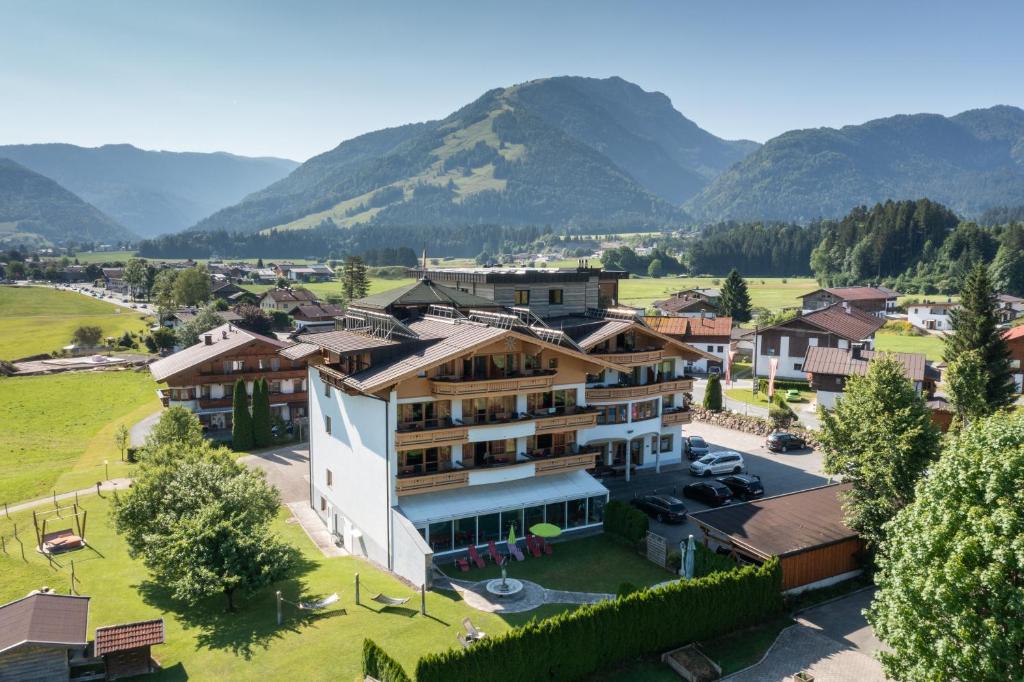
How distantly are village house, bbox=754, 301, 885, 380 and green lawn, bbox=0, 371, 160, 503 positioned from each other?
6705cm

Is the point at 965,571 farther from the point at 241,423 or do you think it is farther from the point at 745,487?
the point at 241,423

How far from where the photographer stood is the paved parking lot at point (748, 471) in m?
40.8

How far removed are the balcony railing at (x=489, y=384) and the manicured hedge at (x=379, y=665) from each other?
13557 mm

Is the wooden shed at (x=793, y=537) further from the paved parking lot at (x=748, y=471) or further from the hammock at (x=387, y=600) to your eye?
the hammock at (x=387, y=600)

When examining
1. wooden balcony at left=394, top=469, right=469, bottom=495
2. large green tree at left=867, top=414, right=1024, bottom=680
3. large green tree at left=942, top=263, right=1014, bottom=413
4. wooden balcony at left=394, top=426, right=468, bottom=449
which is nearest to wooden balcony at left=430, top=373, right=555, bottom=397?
wooden balcony at left=394, top=426, right=468, bottom=449

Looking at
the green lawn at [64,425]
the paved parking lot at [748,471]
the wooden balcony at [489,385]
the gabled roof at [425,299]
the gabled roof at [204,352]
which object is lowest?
the green lawn at [64,425]

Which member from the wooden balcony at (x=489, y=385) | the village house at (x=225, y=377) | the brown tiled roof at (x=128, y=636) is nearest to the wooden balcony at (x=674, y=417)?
the wooden balcony at (x=489, y=385)

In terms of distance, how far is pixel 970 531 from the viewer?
1981 cm

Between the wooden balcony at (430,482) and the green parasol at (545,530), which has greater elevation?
the wooden balcony at (430,482)

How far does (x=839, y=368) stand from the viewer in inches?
2621

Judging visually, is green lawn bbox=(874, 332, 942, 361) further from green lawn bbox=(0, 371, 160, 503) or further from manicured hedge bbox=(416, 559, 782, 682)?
green lawn bbox=(0, 371, 160, 503)

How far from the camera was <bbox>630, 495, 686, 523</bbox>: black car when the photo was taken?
4053 cm

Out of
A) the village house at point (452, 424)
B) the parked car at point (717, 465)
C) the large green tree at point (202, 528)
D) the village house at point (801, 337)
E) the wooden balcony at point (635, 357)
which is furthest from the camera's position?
the village house at point (801, 337)

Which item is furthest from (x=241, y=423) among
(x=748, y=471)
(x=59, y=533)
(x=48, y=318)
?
(x=48, y=318)
